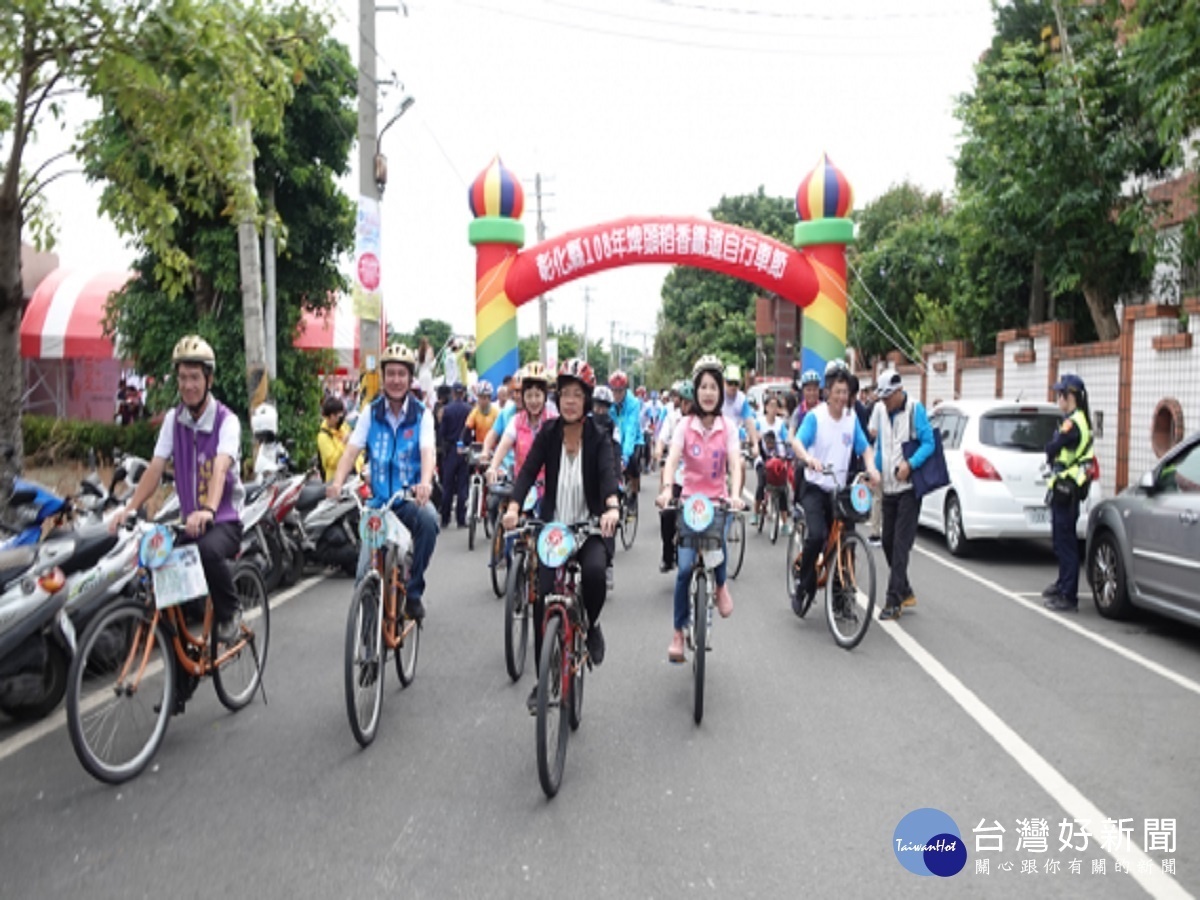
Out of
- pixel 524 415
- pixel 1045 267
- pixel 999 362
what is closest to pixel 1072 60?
pixel 1045 267

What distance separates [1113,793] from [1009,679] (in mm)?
2000

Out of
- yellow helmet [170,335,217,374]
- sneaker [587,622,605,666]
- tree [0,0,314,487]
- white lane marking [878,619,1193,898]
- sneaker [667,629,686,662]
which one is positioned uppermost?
tree [0,0,314,487]

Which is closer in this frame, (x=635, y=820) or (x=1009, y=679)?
(x=635, y=820)

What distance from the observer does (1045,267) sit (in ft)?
62.0

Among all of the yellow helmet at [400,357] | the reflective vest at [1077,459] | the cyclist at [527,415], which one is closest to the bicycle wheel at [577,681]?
the cyclist at [527,415]

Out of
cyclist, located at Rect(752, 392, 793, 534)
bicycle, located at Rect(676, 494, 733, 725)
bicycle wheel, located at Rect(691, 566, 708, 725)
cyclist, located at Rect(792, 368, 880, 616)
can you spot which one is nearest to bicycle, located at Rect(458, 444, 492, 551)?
cyclist, located at Rect(752, 392, 793, 534)

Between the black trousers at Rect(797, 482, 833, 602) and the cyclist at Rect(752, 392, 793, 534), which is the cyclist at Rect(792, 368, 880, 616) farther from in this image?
the cyclist at Rect(752, 392, 793, 534)

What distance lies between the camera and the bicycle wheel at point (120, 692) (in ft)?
14.8

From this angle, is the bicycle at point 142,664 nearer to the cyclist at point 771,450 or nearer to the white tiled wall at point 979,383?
the cyclist at point 771,450

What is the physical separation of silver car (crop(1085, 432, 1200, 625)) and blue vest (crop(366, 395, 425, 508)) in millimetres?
5268

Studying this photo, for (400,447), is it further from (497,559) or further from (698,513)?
(497,559)

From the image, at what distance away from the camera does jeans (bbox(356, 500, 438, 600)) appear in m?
6.30

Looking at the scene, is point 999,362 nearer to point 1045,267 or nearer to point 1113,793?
point 1045,267

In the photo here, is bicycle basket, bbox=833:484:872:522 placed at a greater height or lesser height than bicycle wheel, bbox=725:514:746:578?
greater
